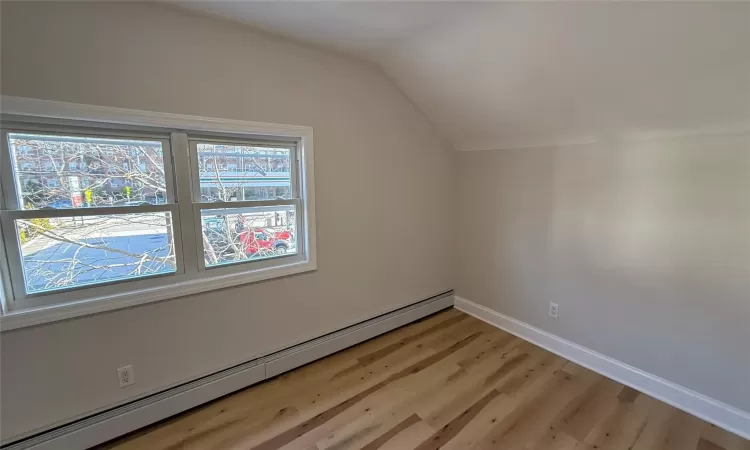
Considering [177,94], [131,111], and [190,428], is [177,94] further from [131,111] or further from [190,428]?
[190,428]

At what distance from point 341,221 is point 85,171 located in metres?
1.56

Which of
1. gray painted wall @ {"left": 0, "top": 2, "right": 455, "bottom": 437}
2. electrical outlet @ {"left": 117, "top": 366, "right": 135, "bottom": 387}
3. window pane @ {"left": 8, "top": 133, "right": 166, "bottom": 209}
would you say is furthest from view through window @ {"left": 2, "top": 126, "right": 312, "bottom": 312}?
electrical outlet @ {"left": 117, "top": 366, "right": 135, "bottom": 387}

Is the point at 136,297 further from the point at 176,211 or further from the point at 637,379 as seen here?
the point at 637,379

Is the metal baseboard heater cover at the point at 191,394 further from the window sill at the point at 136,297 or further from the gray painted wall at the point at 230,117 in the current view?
the window sill at the point at 136,297

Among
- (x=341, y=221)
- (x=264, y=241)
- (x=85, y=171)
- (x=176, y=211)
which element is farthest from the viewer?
(x=341, y=221)

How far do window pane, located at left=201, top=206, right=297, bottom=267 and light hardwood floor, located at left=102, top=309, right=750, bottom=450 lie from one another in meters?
0.92

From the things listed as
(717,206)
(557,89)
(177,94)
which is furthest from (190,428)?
(717,206)

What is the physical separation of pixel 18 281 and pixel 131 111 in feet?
3.29

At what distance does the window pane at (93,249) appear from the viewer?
5.35ft

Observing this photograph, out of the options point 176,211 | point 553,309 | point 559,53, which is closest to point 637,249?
point 553,309

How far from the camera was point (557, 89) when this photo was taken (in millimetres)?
2082

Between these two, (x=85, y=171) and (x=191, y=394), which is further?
(x=191, y=394)

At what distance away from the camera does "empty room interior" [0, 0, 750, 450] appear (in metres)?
1.59

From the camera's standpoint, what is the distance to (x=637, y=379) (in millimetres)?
2215
